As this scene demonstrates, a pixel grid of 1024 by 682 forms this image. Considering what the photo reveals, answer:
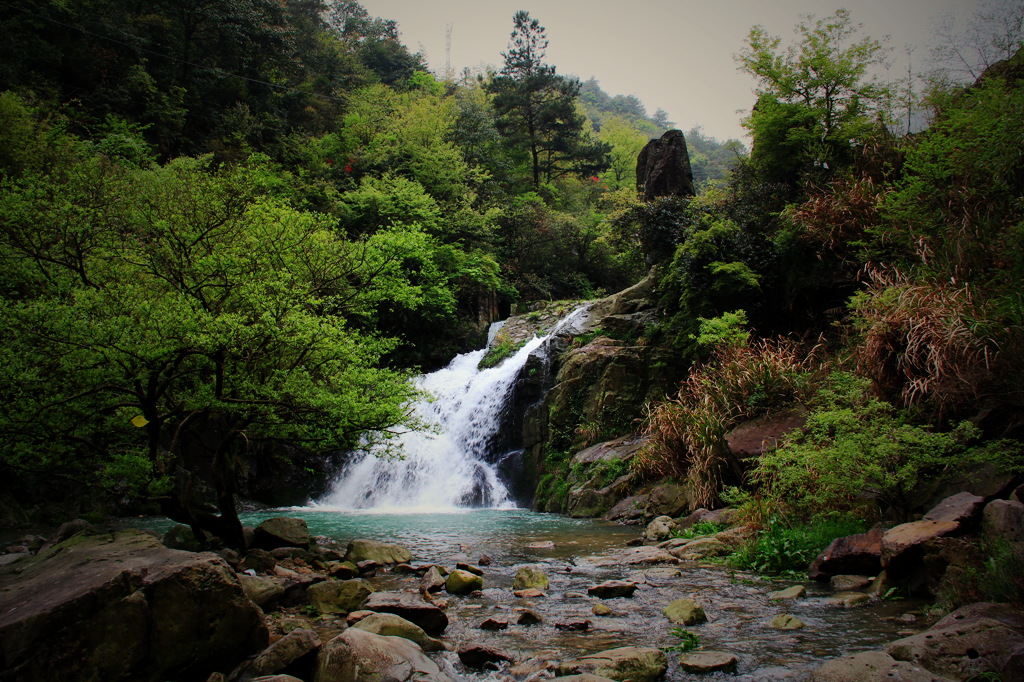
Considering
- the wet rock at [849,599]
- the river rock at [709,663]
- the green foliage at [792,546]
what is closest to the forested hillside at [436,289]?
the green foliage at [792,546]

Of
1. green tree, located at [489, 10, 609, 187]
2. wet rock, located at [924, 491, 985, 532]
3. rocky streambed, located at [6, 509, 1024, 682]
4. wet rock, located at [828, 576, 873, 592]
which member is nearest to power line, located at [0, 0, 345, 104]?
green tree, located at [489, 10, 609, 187]

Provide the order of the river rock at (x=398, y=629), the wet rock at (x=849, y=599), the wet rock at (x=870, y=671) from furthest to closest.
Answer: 1. the wet rock at (x=849, y=599)
2. the river rock at (x=398, y=629)
3. the wet rock at (x=870, y=671)

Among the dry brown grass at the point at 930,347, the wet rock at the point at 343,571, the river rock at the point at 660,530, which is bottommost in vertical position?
the river rock at the point at 660,530

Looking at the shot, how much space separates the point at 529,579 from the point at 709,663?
2653mm

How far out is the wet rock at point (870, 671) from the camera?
3.01 meters

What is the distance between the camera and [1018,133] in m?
6.92

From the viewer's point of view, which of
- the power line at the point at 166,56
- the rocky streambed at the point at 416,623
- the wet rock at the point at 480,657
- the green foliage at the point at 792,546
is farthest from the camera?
the power line at the point at 166,56

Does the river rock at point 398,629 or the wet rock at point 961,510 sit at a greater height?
the wet rock at point 961,510

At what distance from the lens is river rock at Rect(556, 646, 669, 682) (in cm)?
A: 349

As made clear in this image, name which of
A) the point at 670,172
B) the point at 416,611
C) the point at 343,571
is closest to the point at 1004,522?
the point at 416,611

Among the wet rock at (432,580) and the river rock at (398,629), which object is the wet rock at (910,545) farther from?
the wet rock at (432,580)

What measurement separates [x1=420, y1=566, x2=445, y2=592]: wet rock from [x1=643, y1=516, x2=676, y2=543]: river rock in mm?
3793

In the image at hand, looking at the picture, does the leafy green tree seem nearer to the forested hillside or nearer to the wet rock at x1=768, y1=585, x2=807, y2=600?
the forested hillside

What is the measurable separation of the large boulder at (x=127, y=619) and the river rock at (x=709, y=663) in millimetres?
3007
